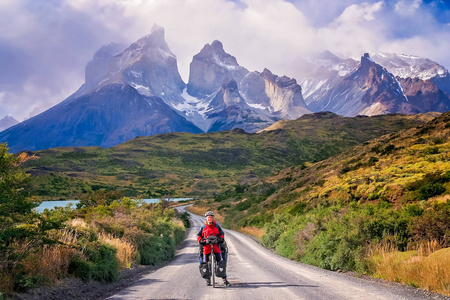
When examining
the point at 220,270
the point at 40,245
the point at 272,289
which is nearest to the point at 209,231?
the point at 220,270

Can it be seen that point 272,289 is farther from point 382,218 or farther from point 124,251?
point 124,251

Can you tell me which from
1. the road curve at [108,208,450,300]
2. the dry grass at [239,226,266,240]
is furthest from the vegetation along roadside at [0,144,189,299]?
the dry grass at [239,226,266,240]

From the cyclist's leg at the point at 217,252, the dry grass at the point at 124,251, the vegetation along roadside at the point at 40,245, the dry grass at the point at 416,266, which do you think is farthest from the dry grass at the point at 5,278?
the dry grass at the point at 416,266

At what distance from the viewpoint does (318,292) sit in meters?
9.98

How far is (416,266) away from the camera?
37.5 ft

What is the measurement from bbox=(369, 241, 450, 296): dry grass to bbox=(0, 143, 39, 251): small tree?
36.4 feet

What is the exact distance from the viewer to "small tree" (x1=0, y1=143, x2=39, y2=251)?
8484 mm

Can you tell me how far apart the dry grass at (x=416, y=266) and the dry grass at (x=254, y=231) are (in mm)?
25262

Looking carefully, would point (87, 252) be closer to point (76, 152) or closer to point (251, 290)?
point (251, 290)

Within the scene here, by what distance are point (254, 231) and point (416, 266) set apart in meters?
33.2

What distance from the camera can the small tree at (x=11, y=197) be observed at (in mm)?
8484

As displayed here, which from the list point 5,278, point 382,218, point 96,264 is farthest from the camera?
point 382,218

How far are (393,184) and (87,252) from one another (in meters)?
19.3

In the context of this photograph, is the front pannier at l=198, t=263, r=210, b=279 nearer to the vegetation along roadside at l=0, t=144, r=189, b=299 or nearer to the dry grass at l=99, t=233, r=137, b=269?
the vegetation along roadside at l=0, t=144, r=189, b=299
